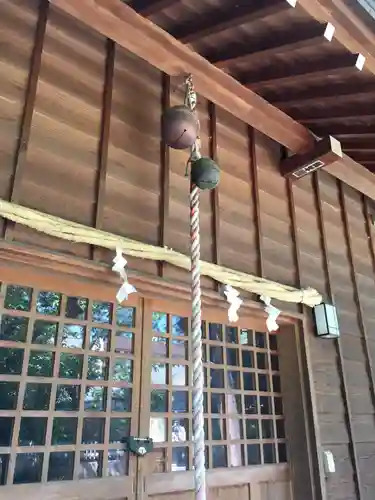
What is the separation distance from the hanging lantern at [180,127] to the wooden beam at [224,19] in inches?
20.1

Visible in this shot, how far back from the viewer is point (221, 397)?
8.54 ft

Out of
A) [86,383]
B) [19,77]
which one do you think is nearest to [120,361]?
[86,383]

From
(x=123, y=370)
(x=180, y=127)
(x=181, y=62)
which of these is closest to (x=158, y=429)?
(x=123, y=370)

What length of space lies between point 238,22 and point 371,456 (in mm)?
2893

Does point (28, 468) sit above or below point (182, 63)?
below

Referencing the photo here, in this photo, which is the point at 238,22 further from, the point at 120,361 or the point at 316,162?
the point at 120,361

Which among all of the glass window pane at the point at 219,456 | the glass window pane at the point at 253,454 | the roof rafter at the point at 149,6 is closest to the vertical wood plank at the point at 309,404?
the glass window pane at the point at 253,454

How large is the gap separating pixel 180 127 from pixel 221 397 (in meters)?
1.52

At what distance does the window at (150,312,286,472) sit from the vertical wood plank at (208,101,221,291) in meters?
0.40

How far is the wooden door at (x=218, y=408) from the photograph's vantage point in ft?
7.27

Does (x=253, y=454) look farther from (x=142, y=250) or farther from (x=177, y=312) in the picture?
(x=142, y=250)

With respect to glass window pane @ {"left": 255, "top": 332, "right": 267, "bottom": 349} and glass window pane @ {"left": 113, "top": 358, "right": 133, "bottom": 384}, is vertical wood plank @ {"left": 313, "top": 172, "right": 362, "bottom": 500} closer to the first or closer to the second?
glass window pane @ {"left": 255, "top": 332, "right": 267, "bottom": 349}

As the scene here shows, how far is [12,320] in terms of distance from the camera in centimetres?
195

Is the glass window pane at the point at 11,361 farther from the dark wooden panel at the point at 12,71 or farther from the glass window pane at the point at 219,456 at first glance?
the glass window pane at the point at 219,456
